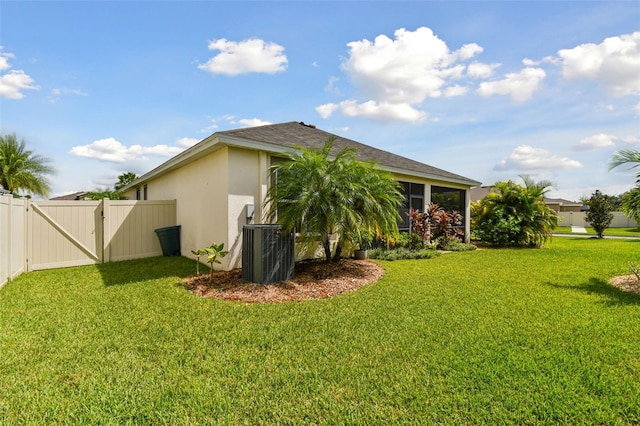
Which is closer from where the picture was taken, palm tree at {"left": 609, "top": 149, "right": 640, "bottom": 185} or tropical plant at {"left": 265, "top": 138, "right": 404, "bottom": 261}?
palm tree at {"left": 609, "top": 149, "right": 640, "bottom": 185}

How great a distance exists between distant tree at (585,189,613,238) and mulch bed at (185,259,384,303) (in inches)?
784

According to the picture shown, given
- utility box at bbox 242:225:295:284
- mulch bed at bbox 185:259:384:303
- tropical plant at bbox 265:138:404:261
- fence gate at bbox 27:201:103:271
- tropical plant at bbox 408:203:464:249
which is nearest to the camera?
mulch bed at bbox 185:259:384:303

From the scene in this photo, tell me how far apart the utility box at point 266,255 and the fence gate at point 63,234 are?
17.6 ft

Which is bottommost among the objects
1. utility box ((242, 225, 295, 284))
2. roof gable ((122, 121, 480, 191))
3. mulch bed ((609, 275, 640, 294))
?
mulch bed ((609, 275, 640, 294))

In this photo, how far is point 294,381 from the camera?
2.55m

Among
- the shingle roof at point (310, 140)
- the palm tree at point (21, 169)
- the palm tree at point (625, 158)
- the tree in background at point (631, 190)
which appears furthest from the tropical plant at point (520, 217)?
the palm tree at point (21, 169)

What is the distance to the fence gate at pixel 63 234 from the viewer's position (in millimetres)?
7238

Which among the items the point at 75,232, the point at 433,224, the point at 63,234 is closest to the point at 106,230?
the point at 75,232

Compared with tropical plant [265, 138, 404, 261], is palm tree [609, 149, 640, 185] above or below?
above

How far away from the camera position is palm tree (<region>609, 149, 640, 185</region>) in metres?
5.93

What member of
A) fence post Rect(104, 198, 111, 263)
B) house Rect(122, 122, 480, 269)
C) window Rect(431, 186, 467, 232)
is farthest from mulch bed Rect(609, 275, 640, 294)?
fence post Rect(104, 198, 111, 263)

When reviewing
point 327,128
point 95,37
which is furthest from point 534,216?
point 95,37

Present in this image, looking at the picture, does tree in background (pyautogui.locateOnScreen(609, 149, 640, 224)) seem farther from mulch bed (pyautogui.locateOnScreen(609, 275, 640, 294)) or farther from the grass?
the grass

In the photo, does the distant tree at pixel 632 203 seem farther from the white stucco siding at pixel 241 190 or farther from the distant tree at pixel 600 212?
the distant tree at pixel 600 212
